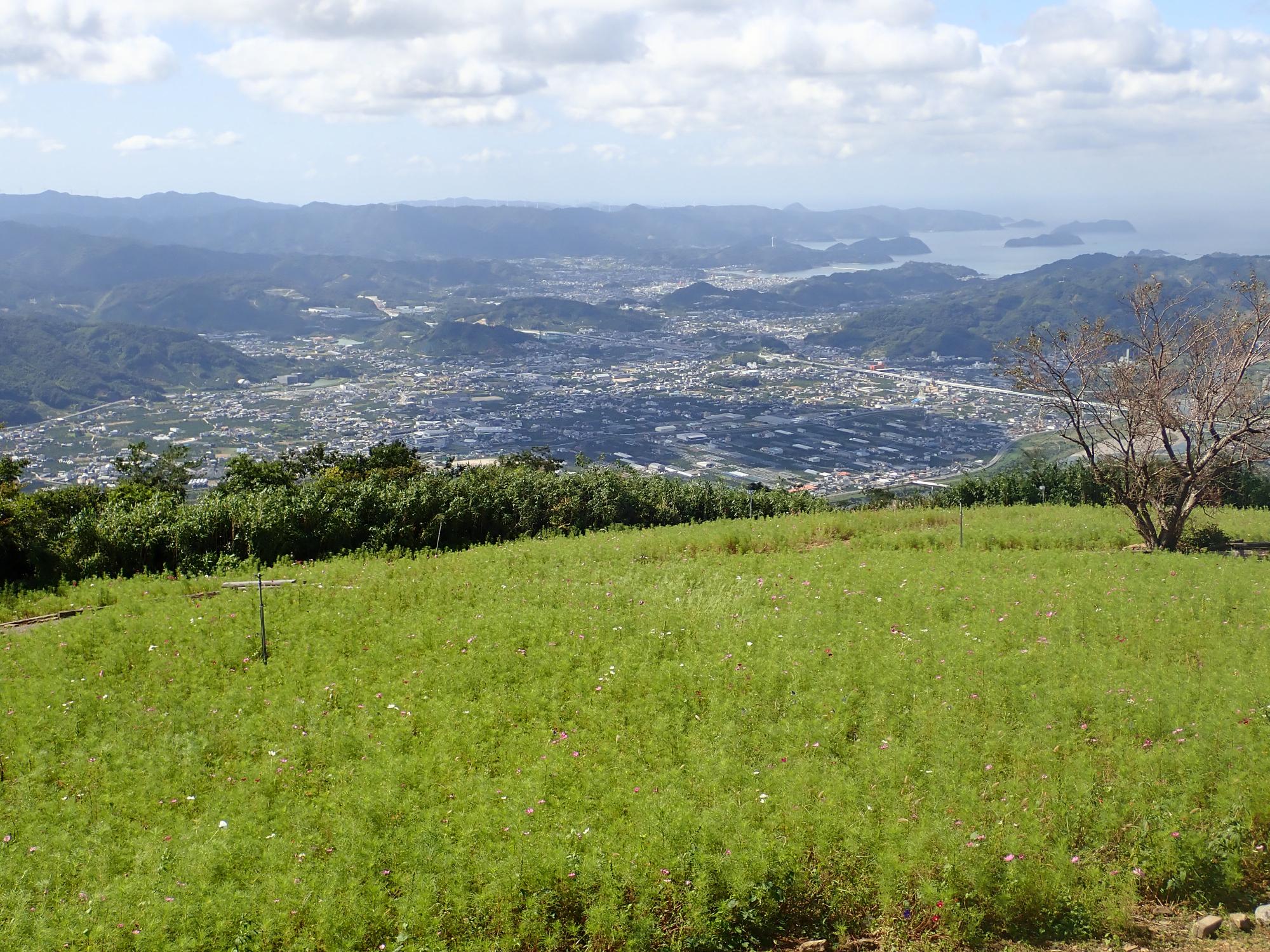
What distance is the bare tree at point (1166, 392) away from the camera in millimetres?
17875

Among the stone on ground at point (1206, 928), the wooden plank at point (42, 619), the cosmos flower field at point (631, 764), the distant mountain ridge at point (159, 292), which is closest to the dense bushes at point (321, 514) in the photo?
the wooden plank at point (42, 619)

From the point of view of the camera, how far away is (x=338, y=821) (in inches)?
295

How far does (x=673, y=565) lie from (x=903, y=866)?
943 centimetres

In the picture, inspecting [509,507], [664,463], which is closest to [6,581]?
[509,507]

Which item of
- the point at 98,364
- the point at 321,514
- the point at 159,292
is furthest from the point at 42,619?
the point at 159,292

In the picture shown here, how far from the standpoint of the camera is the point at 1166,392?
718 inches

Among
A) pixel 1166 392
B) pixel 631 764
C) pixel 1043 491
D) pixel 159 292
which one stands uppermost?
pixel 159 292

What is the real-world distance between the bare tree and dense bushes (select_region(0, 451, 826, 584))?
28.6 ft

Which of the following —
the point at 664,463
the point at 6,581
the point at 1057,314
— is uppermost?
the point at 1057,314

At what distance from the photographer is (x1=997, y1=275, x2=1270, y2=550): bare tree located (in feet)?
58.6

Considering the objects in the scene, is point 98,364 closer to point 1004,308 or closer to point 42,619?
point 42,619

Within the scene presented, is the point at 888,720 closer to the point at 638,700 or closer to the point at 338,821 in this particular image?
the point at 638,700

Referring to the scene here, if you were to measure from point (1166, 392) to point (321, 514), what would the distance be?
17.8 meters

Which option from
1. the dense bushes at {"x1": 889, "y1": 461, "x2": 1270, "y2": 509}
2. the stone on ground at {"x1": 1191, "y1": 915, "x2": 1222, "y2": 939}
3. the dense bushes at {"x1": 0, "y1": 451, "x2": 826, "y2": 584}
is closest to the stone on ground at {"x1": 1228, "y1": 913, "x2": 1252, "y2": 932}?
the stone on ground at {"x1": 1191, "y1": 915, "x2": 1222, "y2": 939}
